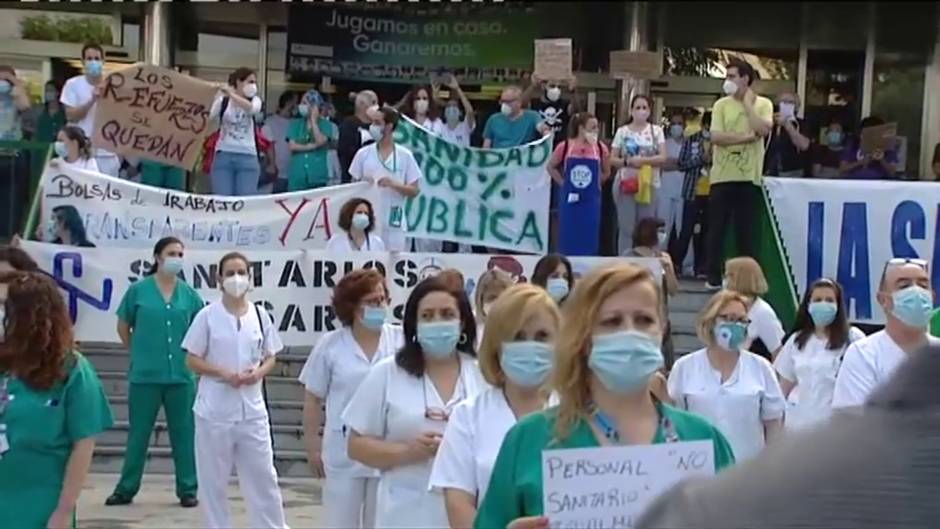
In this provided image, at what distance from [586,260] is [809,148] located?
4.42 metres

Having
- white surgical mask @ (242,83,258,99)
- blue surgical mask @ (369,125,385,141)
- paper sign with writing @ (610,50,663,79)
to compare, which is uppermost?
paper sign with writing @ (610,50,663,79)

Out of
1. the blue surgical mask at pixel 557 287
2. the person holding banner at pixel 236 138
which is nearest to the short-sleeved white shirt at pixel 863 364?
the blue surgical mask at pixel 557 287

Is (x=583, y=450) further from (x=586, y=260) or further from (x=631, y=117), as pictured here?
(x=631, y=117)

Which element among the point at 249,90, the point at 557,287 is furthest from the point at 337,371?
the point at 249,90

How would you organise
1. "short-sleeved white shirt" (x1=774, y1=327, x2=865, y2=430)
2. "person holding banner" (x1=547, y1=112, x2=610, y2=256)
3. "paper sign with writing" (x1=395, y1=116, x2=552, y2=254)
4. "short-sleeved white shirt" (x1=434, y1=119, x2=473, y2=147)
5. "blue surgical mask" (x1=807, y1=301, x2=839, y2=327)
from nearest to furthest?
"short-sleeved white shirt" (x1=774, y1=327, x2=865, y2=430)
"blue surgical mask" (x1=807, y1=301, x2=839, y2=327)
"person holding banner" (x1=547, y1=112, x2=610, y2=256)
"paper sign with writing" (x1=395, y1=116, x2=552, y2=254)
"short-sleeved white shirt" (x1=434, y1=119, x2=473, y2=147)

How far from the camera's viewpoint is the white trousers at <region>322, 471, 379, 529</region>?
6910mm

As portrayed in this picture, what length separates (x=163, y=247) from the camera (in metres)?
9.73

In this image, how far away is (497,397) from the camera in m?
4.65

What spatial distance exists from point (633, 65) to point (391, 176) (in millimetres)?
2513

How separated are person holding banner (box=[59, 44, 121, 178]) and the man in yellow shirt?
203 inches

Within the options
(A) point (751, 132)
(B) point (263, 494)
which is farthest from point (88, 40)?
(B) point (263, 494)

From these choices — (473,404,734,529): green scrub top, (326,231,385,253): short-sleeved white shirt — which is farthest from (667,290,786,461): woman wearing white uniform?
(326,231,385,253): short-sleeved white shirt

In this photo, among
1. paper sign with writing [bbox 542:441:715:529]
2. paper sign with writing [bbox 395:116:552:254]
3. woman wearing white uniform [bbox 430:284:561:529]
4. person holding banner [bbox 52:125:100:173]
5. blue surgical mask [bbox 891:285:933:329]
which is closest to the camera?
paper sign with writing [bbox 542:441:715:529]

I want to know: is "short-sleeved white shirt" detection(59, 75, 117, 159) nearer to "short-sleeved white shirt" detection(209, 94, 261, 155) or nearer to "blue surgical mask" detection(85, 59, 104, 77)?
"blue surgical mask" detection(85, 59, 104, 77)
